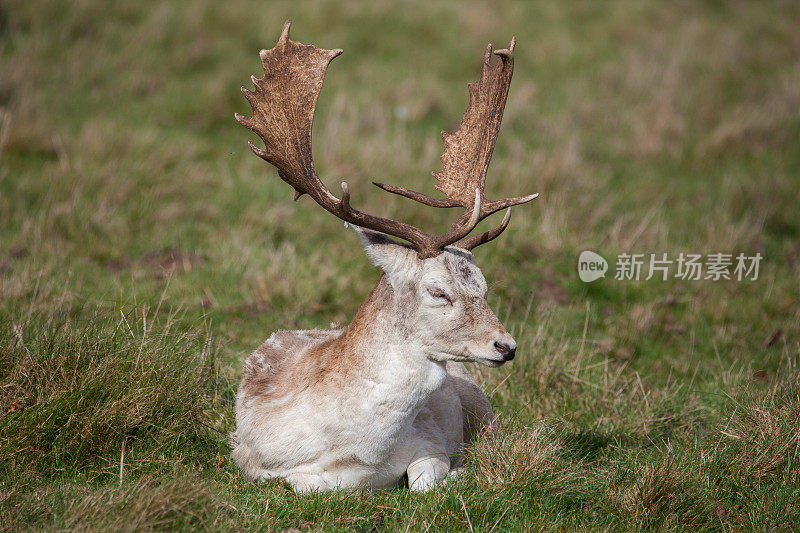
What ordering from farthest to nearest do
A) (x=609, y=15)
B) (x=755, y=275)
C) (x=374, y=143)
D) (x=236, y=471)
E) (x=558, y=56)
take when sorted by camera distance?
(x=609, y=15)
(x=558, y=56)
(x=374, y=143)
(x=755, y=275)
(x=236, y=471)

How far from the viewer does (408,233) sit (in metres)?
4.50

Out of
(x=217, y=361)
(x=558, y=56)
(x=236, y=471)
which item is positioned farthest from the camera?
(x=558, y=56)

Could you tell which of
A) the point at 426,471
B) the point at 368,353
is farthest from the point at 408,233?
the point at 426,471

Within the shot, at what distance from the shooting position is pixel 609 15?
14.9m

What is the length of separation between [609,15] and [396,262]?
1182 cm

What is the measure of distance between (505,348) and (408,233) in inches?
30.5

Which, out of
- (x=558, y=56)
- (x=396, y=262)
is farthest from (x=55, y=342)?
(x=558, y=56)

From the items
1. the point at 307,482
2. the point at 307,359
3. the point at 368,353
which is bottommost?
the point at 307,482

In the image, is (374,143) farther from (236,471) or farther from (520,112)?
(236,471)

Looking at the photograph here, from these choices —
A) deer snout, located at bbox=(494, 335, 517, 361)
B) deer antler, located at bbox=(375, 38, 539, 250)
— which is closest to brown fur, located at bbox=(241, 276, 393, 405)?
deer snout, located at bbox=(494, 335, 517, 361)

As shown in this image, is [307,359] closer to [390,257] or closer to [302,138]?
[390,257]

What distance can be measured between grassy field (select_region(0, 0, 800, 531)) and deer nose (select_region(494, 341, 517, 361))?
67 cm

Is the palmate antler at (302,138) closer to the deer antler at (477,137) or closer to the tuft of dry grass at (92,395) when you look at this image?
the deer antler at (477,137)

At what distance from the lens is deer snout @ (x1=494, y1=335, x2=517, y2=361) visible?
14.1 ft
